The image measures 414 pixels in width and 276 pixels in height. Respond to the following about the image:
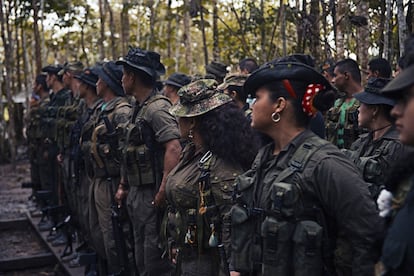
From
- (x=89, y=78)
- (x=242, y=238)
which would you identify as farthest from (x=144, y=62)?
(x=242, y=238)

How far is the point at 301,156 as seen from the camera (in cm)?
276

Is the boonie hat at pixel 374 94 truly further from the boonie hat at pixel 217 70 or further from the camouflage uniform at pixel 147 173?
the boonie hat at pixel 217 70

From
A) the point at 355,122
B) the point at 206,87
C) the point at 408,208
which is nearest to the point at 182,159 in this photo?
the point at 206,87

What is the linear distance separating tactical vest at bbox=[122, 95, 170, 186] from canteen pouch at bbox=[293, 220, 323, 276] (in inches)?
98.0

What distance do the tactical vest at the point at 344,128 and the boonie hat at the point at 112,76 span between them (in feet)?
7.44

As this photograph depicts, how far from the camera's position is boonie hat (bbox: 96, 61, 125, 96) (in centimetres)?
609

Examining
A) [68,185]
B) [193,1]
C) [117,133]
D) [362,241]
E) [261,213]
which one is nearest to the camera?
[362,241]

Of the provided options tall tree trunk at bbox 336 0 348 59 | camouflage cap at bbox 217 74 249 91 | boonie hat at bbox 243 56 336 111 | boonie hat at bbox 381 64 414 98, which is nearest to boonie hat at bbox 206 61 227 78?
tall tree trunk at bbox 336 0 348 59

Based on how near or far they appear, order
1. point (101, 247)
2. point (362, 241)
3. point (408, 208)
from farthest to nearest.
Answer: point (101, 247), point (362, 241), point (408, 208)

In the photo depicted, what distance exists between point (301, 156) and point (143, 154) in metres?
2.44

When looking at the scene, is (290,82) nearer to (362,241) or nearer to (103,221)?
(362,241)

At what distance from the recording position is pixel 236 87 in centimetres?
587

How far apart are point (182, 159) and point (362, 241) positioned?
65.5 inches

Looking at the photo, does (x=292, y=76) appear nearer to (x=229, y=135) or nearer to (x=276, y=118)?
(x=276, y=118)
